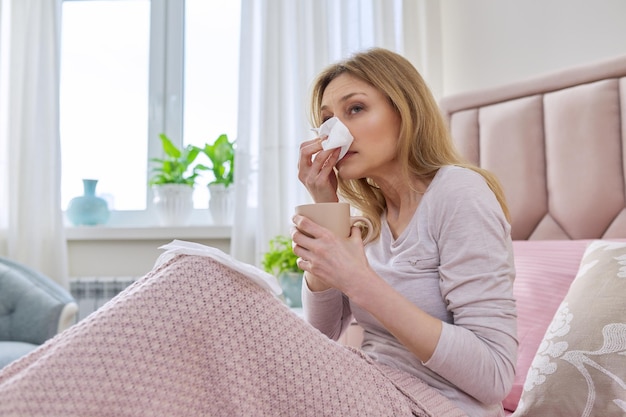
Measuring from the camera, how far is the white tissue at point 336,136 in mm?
1146

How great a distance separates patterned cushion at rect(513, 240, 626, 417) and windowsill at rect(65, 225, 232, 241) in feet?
5.81

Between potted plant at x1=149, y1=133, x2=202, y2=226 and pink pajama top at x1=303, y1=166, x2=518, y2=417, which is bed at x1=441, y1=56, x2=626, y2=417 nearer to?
pink pajama top at x1=303, y1=166, x2=518, y2=417

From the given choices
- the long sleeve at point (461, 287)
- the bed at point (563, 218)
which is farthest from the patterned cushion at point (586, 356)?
the long sleeve at point (461, 287)

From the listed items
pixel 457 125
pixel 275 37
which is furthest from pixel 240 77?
pixel 457 125

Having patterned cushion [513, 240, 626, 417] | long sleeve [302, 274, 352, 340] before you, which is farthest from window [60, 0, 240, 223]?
patterned cushion [513, 240, 626, 417]

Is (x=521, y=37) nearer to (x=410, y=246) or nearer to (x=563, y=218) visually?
(x=563, y=218)

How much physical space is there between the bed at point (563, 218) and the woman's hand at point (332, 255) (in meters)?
0.44

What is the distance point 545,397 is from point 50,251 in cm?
226

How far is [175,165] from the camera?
9.26 feet

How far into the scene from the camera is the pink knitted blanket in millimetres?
712

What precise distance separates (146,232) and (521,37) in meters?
1.72

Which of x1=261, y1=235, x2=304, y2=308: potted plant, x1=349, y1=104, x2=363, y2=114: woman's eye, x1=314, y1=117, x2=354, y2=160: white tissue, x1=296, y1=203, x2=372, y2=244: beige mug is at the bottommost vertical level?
x1=261, y1=235, x2=304, y2=308: potted plant

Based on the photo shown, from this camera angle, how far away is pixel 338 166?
1206 millimetres

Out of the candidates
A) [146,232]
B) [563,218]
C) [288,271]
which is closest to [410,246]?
[563,218]
